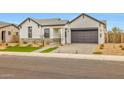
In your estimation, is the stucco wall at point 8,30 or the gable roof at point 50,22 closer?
the gable roof at point 50,22

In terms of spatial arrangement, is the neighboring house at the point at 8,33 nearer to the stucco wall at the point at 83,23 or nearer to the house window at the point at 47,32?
the house window at the point at 47,32

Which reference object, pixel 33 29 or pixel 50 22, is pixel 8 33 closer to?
pixel 33 29

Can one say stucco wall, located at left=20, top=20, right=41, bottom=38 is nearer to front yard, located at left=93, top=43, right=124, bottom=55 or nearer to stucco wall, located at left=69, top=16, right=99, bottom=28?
stucco wall, located at left=69, top=16, right=99, bottom=28

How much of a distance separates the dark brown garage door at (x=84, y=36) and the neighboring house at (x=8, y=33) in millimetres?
12769

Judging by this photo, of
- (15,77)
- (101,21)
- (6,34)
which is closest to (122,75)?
(15,77)

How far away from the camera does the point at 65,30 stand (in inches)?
1495

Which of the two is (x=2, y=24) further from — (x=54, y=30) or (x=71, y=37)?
(x=71, y=37)

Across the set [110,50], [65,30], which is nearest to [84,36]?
[65,30]

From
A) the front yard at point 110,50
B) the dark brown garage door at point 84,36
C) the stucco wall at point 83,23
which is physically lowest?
the front yard at point 110,50

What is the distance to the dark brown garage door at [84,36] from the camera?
120 feet

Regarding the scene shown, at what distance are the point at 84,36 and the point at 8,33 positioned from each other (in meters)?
14.6

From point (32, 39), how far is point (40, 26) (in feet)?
7.51

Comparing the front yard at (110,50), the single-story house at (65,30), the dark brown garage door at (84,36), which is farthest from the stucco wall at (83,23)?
the front yard at (110,50)

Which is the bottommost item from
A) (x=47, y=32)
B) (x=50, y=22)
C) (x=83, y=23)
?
(x=47, y=32)
